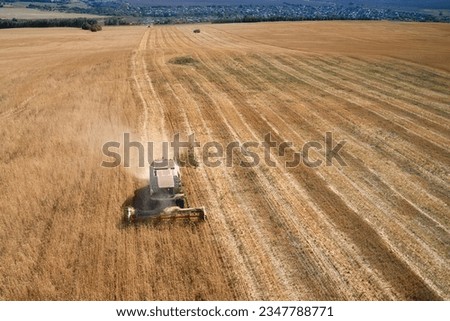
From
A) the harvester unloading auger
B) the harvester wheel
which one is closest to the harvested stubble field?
the harvester unloading auger

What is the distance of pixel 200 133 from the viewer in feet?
69.2

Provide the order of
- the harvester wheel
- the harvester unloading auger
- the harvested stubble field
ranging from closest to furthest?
the harvested stubble field, the harvester unloading auger, the harvester wheel

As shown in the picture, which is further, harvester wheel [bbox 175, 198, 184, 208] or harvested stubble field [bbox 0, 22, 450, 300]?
harvester wheel [bbox 175, 198, 184, 208]

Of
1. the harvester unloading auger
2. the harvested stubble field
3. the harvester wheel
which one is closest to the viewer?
the harvested stubble field

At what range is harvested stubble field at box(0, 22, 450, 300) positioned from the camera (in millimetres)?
11023

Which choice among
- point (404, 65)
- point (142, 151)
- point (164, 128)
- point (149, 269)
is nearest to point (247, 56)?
point (404, 65)

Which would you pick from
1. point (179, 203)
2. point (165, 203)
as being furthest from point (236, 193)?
point (165, 203)

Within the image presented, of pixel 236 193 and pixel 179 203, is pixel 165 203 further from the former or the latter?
pixel 236 193

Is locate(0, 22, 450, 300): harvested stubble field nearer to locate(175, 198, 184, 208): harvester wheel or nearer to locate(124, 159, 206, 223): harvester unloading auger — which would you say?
locate(124, 159, 206, 223): harvester unloading auger

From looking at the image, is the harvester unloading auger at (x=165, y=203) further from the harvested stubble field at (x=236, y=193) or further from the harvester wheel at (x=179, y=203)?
the harvested stubble field at (x=236, y=193)

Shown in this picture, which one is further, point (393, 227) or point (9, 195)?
point (9, 195)

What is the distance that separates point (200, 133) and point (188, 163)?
362cm

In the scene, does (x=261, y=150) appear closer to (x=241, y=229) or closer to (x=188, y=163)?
(x=188, y=163)

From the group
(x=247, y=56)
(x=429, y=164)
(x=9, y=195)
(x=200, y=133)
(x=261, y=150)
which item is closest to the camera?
(x=9, y=195)
